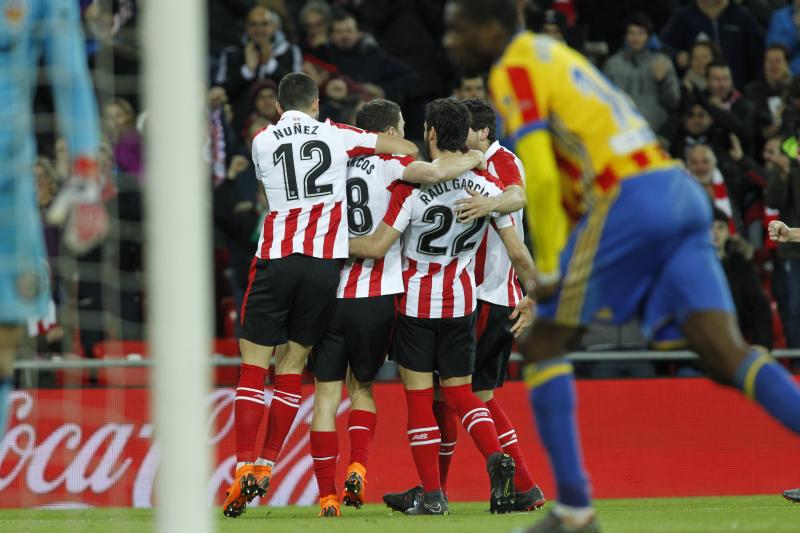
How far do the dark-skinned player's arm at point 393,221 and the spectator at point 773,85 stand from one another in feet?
20.0

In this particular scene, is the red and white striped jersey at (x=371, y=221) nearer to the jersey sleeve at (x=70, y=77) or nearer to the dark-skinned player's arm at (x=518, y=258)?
the dark-skinned player's arm at (x=518, y=258)

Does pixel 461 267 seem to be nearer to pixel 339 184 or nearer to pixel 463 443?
pixel 339 184

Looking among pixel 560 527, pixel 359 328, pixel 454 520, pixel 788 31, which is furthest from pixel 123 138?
pixel 788 31

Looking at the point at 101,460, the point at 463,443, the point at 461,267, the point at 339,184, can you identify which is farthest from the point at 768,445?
the point at 101,460

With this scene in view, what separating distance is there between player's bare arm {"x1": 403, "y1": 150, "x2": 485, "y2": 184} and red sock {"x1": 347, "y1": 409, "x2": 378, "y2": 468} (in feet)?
5.04

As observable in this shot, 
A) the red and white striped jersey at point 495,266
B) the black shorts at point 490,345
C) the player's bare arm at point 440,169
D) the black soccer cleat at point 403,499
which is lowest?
the black soccer cleat at point 403,499

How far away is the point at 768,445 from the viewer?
1066cm

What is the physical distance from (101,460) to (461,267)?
3499 mm

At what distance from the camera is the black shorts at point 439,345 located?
8.34m

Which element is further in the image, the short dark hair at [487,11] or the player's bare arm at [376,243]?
the player's bare arm at [376,243]

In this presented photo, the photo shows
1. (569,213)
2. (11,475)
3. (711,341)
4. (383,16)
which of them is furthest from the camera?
(383,16)

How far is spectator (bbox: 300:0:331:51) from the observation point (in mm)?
13359

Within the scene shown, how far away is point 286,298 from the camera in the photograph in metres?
8.22

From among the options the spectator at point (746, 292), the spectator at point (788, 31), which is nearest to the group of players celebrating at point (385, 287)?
the spectator at point (746, 292)
